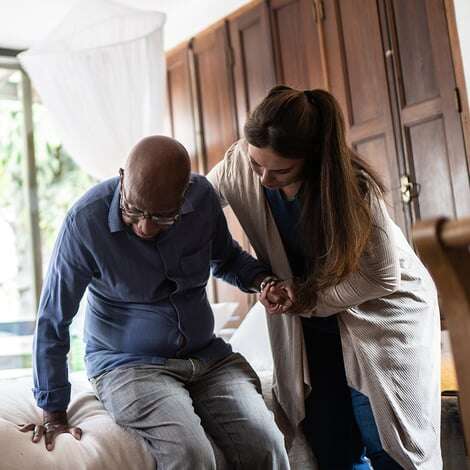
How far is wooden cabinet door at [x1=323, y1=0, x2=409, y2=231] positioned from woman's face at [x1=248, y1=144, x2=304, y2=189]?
1603 millimetres

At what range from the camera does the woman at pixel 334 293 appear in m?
1.69

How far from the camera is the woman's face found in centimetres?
168

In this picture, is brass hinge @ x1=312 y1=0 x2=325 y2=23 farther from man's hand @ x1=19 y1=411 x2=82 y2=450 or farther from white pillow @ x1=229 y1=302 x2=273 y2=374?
man's hand @ x1=19 y1=411 x2=82 y2=450

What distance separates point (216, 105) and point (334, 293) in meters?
2.85

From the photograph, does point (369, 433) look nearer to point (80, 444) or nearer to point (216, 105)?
point (80, 444)

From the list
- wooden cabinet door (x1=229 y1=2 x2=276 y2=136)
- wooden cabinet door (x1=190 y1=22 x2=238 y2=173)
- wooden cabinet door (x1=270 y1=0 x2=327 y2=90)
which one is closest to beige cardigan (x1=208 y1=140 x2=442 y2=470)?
wooden cabinet door (x1=270 y1=0 x2=327 y2=90)

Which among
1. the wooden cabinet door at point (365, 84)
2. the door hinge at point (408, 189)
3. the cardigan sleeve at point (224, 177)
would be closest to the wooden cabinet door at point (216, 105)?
the wooden cabinet door at point (365, 84)

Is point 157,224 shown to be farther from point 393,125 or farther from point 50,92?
point 50,92

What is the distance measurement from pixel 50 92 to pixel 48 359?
9.04ft

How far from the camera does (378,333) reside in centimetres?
A: 182

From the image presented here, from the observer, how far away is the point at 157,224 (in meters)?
1.60

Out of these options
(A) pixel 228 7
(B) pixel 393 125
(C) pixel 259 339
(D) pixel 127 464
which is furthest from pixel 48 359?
(A) pixel 228 7

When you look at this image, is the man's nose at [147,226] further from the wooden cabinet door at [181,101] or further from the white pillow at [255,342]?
the wooden cabinet door at [181,101]

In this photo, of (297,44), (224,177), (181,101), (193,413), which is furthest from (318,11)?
(193,413)
